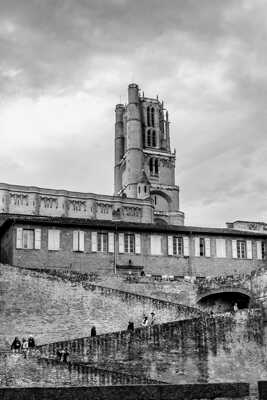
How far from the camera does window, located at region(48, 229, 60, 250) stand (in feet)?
148

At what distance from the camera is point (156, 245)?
4741 centimetres

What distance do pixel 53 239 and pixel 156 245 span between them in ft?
24.6

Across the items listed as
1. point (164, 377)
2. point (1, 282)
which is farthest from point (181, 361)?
point (1, 282)

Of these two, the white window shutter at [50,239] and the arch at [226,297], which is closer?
the arch at [226,297]

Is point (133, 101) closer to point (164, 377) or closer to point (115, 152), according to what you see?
point (115, 152)

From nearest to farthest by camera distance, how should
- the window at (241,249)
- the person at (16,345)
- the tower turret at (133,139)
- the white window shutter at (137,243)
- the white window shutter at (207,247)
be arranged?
the person at (16,345) < the white window shutter at (137,243) < the white window shutter at (207,247) < the window at (241,249) < the tower turret at (133,139)

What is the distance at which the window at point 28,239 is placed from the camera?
44.4m

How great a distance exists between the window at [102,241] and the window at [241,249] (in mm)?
10254

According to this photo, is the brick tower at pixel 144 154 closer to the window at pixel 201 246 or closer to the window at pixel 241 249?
the window at pixel 241 249

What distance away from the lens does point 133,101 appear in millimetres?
119188

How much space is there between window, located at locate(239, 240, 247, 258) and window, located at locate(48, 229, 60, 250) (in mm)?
13748

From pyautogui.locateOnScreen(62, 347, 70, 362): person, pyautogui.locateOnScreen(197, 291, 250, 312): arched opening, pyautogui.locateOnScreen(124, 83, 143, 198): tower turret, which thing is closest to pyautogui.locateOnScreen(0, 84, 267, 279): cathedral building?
pyautogui.locateOnScreen(197, 291, 250, 312): arched opening

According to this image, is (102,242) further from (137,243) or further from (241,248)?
(241,248)

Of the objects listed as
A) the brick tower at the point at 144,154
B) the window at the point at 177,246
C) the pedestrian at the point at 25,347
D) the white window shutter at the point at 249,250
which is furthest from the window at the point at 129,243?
the brick tower at the point at 144,154
